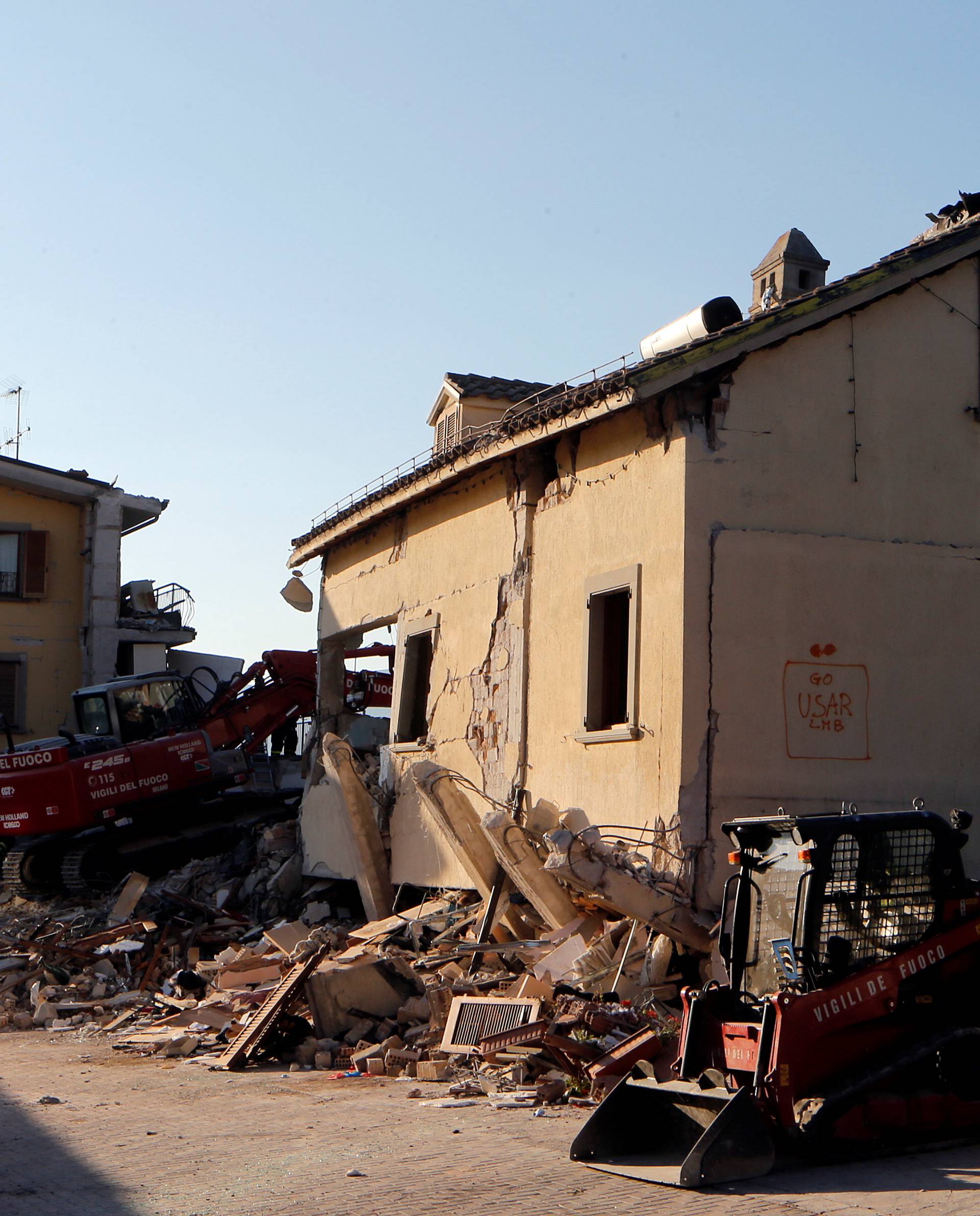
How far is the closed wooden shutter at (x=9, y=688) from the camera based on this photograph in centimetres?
3064

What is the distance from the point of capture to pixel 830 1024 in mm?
7371

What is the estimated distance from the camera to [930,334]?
12.2m

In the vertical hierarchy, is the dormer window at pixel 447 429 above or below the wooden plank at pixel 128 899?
above

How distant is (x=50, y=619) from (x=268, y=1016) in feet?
71.3

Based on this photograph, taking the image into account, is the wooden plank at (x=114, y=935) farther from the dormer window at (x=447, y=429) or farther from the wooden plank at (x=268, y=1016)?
the dormer window at (x=447, y=429)

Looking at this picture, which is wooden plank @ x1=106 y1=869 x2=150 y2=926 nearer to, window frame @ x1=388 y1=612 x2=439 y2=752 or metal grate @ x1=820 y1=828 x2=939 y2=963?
window frame @ x1=388 y1=612 x2=439 y2=752

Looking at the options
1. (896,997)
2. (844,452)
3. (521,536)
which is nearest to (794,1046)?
(896,997)

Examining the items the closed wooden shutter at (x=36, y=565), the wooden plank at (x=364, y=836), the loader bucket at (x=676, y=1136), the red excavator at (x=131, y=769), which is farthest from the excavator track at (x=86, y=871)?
the loader bucket at (x=676, y=1136)

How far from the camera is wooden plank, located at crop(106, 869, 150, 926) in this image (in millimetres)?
18188

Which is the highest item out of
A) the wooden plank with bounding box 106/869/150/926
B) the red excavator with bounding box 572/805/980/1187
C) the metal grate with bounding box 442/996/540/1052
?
the red excavator with bounding box 572/805/980/1187

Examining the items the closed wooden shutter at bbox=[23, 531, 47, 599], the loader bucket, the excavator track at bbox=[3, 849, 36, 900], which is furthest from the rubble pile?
the closed wooden shutter at bbox=[23, 531, 47, 599]

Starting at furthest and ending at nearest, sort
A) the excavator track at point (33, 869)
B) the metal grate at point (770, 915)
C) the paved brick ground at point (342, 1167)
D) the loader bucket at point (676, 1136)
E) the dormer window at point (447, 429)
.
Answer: the excavator track at point (33, 869), the dormer window at point (447, 429), the metal grate at point (770, 915), the loader bucket at point (676, 1136), the paved brick ground at point (342, 1167)

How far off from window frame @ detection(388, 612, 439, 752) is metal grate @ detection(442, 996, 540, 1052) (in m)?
A: 5.18

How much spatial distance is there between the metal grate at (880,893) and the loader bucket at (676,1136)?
106 centimetres
